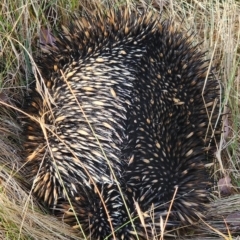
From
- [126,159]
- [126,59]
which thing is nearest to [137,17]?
[126,59]

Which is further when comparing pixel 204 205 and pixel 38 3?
pixel 38 3

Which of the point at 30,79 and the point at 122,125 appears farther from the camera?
the point at 30,79

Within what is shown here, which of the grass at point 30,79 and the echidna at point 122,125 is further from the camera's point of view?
the grass at point 30,79

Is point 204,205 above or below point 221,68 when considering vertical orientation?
below

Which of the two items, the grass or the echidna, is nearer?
the echidna

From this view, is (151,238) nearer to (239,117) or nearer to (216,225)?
(216,225)
